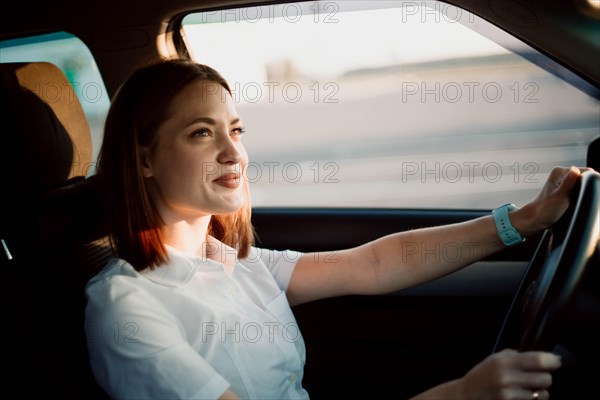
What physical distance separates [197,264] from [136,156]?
28cm

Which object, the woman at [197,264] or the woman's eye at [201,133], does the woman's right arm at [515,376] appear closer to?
the woman at [197,264]

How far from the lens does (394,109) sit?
6.57 metres

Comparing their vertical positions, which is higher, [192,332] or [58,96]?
[58,96]

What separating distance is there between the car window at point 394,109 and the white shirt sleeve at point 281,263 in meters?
0.52

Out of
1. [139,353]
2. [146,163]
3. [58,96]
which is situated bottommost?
[139,353]

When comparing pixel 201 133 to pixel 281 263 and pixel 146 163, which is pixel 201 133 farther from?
pixel 281 263

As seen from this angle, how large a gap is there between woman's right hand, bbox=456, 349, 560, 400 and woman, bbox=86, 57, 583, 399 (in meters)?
0.10

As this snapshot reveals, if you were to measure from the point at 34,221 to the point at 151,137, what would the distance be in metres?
0.33

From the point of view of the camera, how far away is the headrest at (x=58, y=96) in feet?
5.18

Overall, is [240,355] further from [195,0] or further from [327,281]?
[195,0]

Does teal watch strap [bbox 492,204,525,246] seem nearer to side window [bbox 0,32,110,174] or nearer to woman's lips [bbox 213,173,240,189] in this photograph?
woman's lips [bbox 213,173,240,189]

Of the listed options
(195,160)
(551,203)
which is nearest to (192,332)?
(195,160)

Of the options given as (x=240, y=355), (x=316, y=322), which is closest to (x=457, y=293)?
(x=316, y=322)

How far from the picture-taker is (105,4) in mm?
2018
